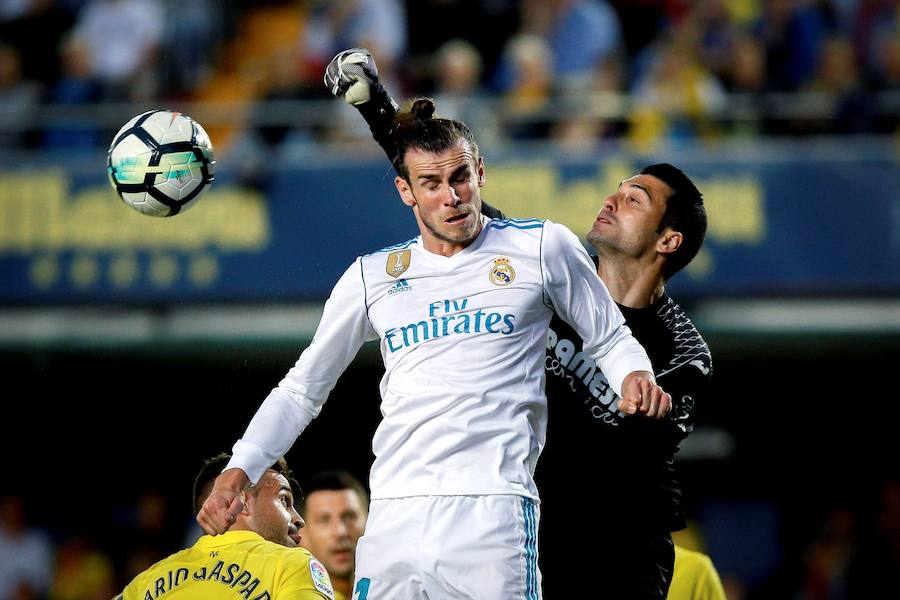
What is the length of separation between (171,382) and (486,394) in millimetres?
9746

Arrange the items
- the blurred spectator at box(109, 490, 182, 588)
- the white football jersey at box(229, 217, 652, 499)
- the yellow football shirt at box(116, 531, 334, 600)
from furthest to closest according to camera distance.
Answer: the blurred spectator at box(109, 490, 182, 588) → the yellow football shirt at box(116, 531, 334, 600) → the white football jersey at box(229, 217, 652, 499)

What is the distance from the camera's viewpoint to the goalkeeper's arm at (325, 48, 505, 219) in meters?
5.53

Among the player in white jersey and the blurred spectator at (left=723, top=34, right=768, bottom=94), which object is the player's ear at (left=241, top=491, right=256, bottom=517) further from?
the blurred spectator at (left=723, top=34, right=768, bottom=94)

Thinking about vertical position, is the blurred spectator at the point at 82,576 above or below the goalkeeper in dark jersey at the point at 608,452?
below

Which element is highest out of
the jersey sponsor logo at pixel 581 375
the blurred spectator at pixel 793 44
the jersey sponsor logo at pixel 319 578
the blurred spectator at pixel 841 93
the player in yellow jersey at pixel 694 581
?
the blurred spectator at pixel 793 44

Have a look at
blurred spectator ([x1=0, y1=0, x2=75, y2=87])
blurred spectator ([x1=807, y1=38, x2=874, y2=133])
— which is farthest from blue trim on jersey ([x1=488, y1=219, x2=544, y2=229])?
blurred spectator ([x1=0, y1=0, x2=75, y2=87])

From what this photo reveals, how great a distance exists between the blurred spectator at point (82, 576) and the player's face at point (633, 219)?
25.0 ft

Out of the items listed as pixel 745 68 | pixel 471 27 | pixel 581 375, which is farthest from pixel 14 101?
pixel 581 375

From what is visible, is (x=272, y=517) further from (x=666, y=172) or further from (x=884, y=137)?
(x=884, y=137)

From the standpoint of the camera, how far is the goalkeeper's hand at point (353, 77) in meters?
5.53

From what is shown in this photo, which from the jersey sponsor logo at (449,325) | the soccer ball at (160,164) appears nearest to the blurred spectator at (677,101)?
the soccer ball at (160,164)

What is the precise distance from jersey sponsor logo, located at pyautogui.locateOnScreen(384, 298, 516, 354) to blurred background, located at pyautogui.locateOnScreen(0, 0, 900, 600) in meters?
6.23

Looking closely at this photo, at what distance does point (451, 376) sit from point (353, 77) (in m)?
1.45

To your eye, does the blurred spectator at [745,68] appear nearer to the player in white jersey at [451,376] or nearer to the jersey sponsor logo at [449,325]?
the player in white jersey at [451,376]
